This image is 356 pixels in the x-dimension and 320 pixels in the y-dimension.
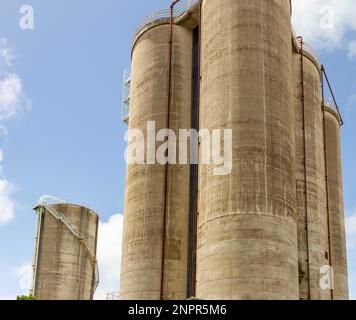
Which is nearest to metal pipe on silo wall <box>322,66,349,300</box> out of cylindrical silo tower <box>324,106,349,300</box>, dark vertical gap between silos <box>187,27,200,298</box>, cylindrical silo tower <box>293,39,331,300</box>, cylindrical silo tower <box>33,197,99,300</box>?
cylindrical silo tower <box>324,106,349,300</box>

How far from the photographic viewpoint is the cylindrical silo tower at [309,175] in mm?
32594

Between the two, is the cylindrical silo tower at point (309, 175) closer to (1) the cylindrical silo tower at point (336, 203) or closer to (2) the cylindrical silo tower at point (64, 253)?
(1) the cylindrical silo tower at point (336, 203)

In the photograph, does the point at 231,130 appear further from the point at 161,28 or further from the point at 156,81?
the point at 161,28

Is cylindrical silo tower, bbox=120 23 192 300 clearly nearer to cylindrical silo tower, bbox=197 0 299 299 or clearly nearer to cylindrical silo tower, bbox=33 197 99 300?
cylindrical silo tower, bbox=197 0 299 299

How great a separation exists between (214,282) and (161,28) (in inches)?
719

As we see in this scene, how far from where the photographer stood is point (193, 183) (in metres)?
34.0

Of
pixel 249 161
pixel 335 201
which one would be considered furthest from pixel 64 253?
pixel 249 161

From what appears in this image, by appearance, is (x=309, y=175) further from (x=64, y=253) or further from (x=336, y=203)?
(x=64, y=253)

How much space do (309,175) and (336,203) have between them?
6612 mm

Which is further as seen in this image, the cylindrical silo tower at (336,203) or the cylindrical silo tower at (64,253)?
the cylindrical silo tower at (64,253)

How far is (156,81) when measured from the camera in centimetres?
3597

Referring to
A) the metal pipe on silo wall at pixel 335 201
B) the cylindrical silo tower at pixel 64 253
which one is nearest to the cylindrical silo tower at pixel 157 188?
the metal pipe on silo wall at pixel 335 201

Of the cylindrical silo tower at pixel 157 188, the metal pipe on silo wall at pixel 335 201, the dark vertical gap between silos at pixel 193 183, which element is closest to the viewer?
the cylindrical silo tower at pixel 157 188

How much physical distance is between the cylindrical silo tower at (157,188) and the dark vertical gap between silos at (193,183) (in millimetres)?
286
